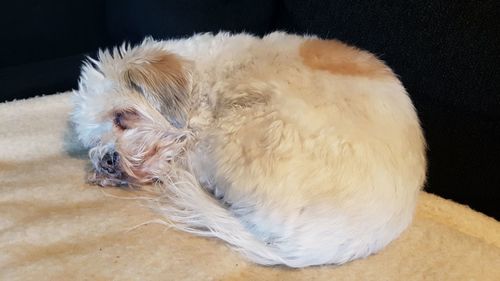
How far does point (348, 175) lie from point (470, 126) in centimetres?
47

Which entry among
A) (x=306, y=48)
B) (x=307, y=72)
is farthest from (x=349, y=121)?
(x=306, y=48)

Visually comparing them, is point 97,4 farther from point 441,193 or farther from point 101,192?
point 441,193

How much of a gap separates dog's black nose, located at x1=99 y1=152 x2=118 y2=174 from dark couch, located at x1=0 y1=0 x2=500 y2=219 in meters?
0.50

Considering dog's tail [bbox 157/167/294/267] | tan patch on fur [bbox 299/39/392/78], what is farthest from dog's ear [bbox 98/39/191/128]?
tan patch on fur [bbox 299/39/392/78]

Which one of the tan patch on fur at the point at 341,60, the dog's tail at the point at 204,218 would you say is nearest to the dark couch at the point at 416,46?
the tan patch on fur at the point at 341,60

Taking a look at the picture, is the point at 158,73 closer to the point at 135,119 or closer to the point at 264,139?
the point at 135,119

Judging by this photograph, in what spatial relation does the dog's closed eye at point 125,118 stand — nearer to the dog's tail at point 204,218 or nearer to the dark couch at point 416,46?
the dog's tail at point 204,218

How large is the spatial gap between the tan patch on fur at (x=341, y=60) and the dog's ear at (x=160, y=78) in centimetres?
34

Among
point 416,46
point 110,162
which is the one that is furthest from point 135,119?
point 416,46

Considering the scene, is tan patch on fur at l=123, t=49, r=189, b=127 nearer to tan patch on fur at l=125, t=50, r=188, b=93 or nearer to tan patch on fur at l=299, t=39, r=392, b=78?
tan patch on fur at l=125, t=50, r=188, b=93

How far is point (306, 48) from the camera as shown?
165cm

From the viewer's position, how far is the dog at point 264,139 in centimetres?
136

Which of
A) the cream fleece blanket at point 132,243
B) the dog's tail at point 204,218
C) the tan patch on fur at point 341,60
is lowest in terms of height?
the cream fleece blanket at point 132,243

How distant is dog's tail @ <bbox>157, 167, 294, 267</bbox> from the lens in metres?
1.38
